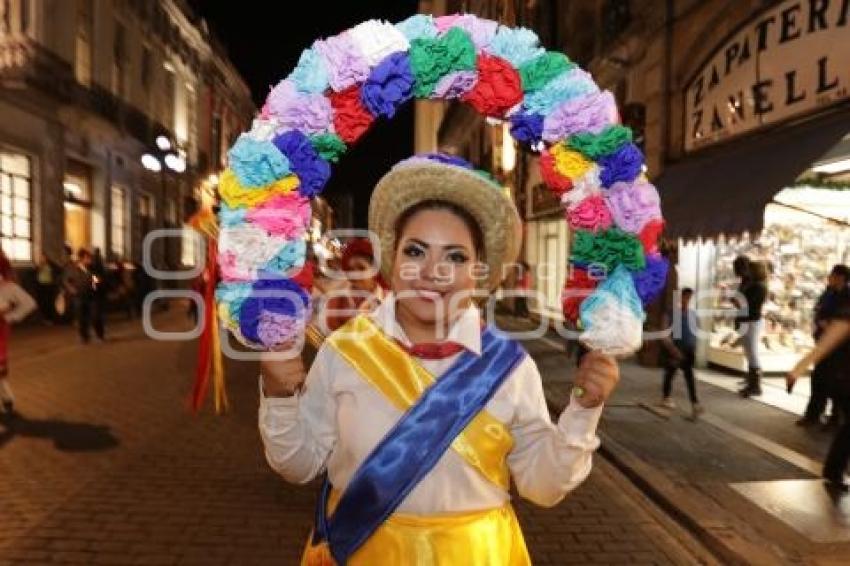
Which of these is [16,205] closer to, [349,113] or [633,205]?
[349,113]

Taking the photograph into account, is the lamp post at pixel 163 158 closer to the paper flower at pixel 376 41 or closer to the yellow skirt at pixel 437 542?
the paper flower at pixel 376 41

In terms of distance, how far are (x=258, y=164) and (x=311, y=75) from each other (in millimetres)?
315

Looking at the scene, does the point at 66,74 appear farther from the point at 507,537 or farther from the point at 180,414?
the point at 507,537

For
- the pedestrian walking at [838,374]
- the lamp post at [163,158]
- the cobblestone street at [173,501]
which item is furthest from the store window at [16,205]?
the pedestrian walking at [838,374]

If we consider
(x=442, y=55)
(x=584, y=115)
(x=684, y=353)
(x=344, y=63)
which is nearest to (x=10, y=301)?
(x=344, y=63)

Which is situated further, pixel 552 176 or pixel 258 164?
pixel 552 176

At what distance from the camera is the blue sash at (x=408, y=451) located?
2109 millimetres

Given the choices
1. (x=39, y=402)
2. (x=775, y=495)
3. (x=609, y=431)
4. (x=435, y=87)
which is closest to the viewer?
(x=435, y=87)

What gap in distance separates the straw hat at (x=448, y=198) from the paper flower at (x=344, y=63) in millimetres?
296

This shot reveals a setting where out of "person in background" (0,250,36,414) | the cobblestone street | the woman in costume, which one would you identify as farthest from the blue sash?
"person in background" (0,250,36,414)

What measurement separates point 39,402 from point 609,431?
6.73 m

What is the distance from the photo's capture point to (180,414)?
8930 mm

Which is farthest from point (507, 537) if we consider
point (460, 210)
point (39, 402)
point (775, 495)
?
point (39, 402)

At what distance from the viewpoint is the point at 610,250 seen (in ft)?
6.98
